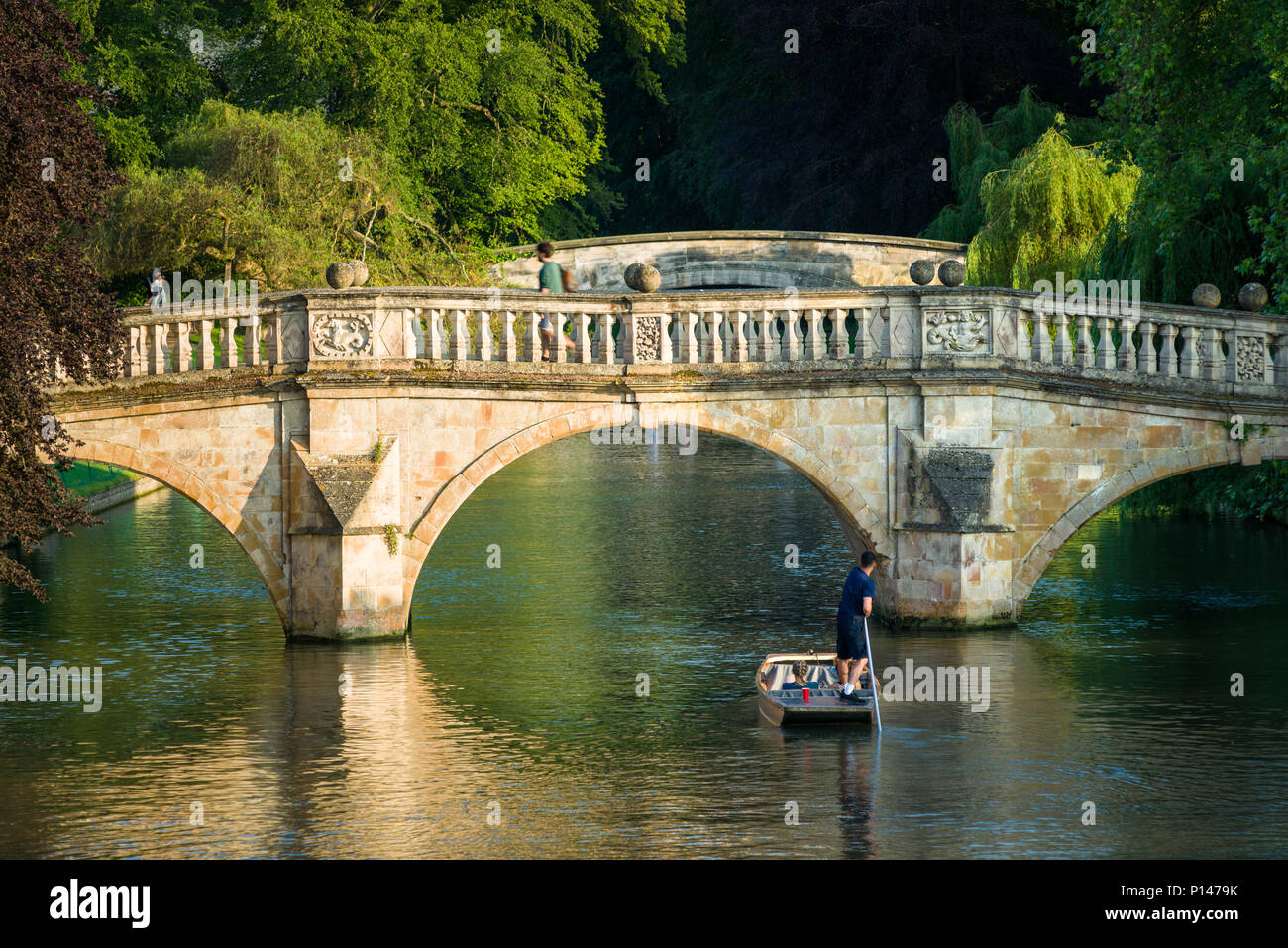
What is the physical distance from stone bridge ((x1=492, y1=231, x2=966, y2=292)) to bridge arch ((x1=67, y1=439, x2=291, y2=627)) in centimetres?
1350

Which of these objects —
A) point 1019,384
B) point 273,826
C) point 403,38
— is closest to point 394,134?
point 403,38

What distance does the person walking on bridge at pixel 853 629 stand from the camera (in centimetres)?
1555

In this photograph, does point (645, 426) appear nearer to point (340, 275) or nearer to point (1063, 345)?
point (340, 275)

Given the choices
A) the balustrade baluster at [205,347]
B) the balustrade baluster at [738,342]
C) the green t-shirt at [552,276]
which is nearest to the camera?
the balustrade baluster at [205,347]

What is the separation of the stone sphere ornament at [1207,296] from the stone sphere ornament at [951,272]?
8.97 feet

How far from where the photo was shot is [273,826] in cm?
1240

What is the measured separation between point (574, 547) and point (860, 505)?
855 cm

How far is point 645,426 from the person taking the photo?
20000 mm

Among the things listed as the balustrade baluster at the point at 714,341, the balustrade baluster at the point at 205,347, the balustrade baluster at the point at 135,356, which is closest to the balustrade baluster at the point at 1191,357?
the balustrade baluster at the point at 714,341

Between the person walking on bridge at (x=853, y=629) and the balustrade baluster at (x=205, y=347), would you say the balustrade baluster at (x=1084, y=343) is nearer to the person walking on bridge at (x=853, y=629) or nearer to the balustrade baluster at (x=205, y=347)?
the person walking on bridge at (x=853, y=629)

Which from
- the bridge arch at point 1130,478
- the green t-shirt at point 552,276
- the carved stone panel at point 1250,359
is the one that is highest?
the green t-shirt at point 552,276

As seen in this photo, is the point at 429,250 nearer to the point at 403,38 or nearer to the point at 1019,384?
the point at 403,38

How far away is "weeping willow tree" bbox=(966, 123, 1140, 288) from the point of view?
1125 inches

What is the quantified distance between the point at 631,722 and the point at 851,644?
2.12m
